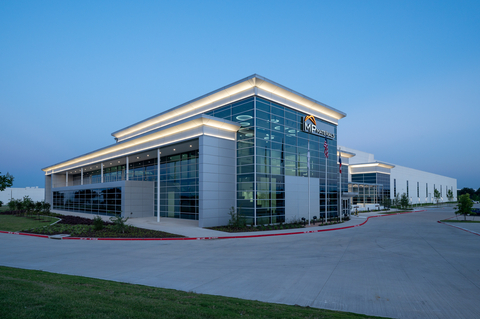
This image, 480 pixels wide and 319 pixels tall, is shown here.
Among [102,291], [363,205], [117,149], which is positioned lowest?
[363,205]

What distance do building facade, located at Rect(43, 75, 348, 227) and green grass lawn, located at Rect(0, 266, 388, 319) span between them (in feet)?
61.6

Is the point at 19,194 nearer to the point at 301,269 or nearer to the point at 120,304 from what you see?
the point at 301,269

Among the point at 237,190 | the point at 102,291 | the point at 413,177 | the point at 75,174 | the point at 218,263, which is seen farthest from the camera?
the point at 413,177

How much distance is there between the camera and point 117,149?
135 feet

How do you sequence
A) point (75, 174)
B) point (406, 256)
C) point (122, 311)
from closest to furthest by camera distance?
point (122, 311) < point (406, 256) < point (75, 174)

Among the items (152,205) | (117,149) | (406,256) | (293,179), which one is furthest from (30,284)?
(117,149)

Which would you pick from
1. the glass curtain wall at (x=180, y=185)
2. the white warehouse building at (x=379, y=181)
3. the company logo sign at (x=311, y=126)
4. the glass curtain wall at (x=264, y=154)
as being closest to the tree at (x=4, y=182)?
the glass curtain wall at (x=180, y=185)

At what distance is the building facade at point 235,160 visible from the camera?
28.2 m

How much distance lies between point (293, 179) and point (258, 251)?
58.7 ft

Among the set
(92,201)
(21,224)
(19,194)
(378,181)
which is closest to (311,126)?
(92,201)

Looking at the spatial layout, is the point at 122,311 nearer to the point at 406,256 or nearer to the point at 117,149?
the point at 406,256

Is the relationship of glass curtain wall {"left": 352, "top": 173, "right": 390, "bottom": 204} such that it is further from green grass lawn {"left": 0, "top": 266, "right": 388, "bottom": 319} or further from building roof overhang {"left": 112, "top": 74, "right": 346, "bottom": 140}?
green grass lawn {"left": 0, "top": 266, "right": 388, "bottom": 319}

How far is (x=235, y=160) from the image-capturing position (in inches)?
1182

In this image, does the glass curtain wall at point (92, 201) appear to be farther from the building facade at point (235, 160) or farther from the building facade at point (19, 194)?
the building facade at point (19, 194)
